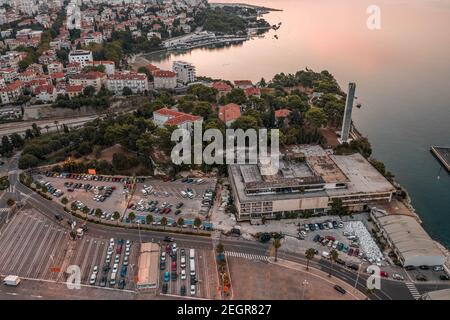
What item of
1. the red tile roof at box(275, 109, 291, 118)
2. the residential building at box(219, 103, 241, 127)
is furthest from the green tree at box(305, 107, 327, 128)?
the residential building at box(219, 103, 241, 127)

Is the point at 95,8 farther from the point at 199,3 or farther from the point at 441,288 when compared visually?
the point at 441,288

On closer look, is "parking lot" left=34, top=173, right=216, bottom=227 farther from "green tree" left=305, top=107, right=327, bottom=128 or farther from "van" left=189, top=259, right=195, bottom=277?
"green tree" left=305, top=107, right=327, bottom=128

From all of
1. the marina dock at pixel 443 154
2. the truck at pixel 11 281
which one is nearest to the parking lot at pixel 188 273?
the truck at pixel 11 281

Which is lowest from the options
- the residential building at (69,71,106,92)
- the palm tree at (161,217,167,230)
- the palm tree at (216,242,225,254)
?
the palm tree at (216,242,225,254)

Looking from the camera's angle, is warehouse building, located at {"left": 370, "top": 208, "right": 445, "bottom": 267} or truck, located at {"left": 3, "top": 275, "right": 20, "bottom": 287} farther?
warehouse building, located at {"left": 370, "top": 208, "right": 445, "bottom": 267}

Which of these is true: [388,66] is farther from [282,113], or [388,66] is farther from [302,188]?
[302,188]

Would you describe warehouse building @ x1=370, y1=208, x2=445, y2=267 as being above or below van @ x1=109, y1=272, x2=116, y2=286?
above

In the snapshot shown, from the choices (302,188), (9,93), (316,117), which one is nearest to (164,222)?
(302,188)
